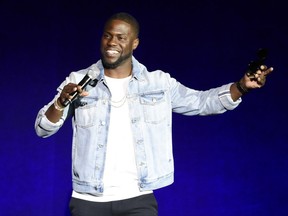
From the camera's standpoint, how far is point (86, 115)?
1.81 m

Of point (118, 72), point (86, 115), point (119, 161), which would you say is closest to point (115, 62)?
point (118, 72)

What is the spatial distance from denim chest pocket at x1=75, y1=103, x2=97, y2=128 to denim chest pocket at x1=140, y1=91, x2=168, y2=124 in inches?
6.7

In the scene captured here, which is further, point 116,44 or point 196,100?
point 196,100

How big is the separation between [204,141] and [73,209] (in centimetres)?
127

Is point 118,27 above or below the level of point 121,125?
above

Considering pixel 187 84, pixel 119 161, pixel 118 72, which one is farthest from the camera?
pixel 187 84

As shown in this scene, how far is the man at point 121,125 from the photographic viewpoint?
174 centimetres

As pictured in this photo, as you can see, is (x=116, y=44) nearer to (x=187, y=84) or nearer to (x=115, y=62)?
(x=115, y=62)

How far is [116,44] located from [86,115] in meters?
0.26

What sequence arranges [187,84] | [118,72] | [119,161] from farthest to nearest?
1. [187,84]
2. [118,72]
3. [119,161]

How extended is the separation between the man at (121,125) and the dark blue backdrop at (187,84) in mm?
922

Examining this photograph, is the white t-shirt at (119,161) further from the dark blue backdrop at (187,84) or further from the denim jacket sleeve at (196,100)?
the dark blue backdrop at (187,84)

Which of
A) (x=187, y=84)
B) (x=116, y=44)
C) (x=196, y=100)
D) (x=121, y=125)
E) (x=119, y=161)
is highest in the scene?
(x=187, y=84)

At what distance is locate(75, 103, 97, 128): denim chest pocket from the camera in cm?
180
